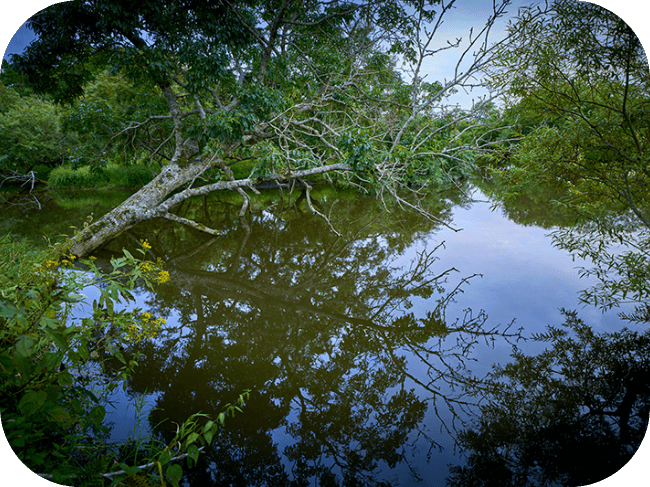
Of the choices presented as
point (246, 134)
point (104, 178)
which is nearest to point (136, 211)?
point (246, 134)

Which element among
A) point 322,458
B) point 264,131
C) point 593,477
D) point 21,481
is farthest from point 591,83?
point 264,131

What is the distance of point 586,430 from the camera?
1.85 meters

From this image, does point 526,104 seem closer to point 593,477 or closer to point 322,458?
point 593,477

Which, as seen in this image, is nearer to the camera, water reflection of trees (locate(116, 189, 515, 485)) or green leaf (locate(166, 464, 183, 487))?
green leaf (locate(166, 464, 183, 487))

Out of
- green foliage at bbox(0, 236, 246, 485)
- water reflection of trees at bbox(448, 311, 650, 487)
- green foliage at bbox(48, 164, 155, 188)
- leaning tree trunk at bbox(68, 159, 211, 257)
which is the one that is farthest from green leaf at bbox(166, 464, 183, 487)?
green foliage at bbox(48, 164, 155, 188)

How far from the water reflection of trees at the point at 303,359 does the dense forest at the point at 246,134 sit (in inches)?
10.9

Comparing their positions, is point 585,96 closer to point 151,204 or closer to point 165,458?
point 165,458

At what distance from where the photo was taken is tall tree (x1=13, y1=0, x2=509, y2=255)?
4.53 m

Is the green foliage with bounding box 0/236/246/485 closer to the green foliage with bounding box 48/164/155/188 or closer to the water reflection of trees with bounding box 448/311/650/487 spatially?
the water reflection of trees with bounding box 448/311/650/487

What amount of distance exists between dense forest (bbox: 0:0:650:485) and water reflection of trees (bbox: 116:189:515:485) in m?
0.28

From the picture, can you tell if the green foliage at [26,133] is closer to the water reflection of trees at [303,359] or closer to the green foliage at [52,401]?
the water reflection of trees at [303,359]

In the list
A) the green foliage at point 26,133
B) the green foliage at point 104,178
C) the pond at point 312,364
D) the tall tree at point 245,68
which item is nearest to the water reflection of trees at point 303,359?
the pond at point 312,364

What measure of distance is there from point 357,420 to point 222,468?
34.1 inches

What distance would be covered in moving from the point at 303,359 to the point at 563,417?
74.2 inches
